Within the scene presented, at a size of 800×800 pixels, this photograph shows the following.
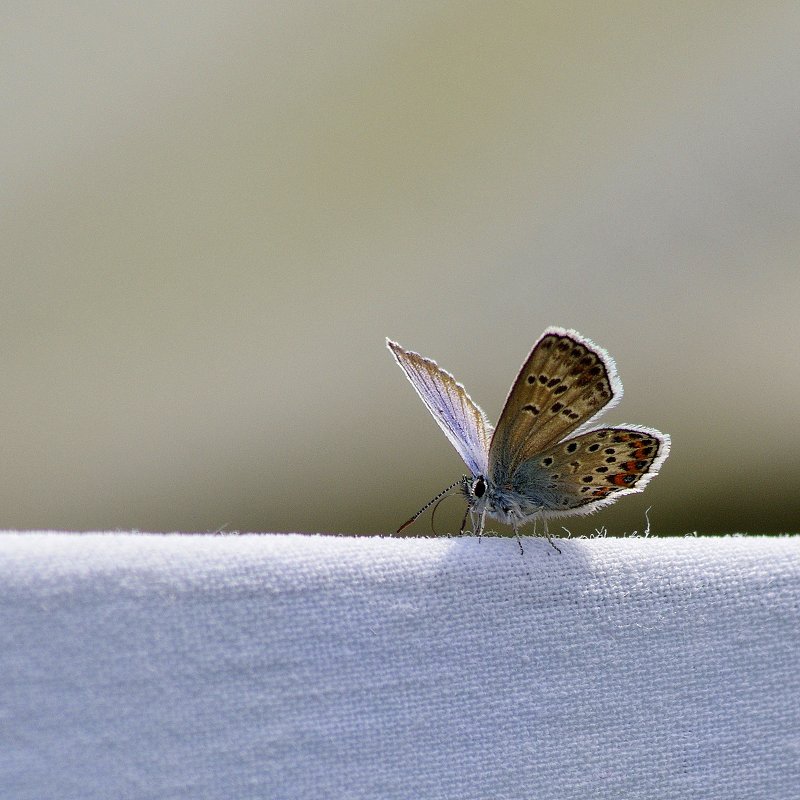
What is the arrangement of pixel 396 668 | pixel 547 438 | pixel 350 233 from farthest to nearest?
pixel 350 233, pixel 547 438, pixel 396 668

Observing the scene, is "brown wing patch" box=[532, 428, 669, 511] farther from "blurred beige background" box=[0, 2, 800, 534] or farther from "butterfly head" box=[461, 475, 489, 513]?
"blurred beige background" box=[0, 2, 800, 534]

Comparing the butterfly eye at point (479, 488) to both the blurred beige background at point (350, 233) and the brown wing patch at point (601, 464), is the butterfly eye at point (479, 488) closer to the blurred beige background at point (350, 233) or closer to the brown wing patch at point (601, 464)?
the brown wing patch at point (601, 464)

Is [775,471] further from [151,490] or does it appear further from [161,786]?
[161,786]

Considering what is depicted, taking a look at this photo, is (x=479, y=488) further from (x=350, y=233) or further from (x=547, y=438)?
(x=350, y=233)

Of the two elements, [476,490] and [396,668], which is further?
[476,490]

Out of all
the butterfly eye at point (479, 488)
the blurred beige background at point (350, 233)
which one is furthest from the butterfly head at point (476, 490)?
the blurred beige background at point (350, 233)

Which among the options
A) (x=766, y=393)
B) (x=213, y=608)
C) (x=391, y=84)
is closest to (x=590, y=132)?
(x=391, y=84)

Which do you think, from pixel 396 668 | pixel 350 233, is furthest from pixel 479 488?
pixel 350 233

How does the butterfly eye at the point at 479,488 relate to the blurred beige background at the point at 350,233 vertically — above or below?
below
